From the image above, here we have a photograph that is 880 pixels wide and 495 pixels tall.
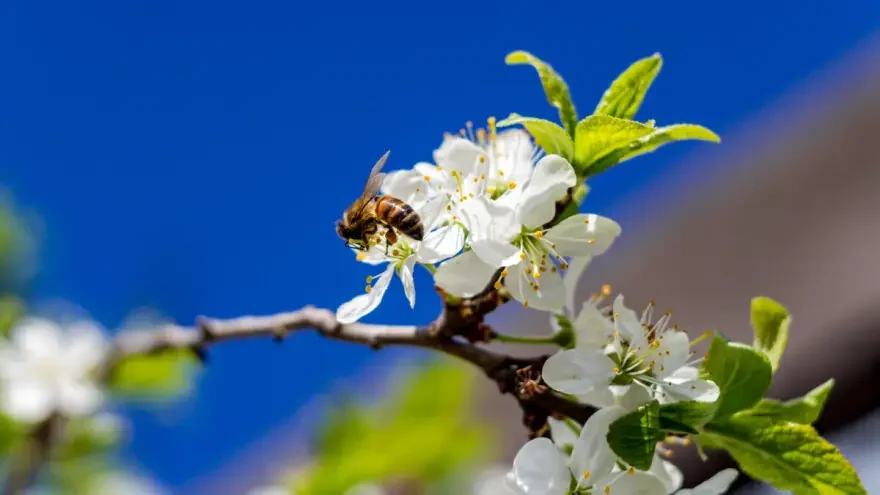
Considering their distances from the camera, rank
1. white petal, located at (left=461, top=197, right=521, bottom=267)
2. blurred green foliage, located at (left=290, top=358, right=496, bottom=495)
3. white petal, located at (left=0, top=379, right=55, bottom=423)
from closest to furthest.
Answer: white petal, located at (left=461, top=197, right=521, bottom=267)
blurred green foliage, located at (left=290, top=358, right=496, bottom=495)
white petal, located at (left=0, top=379, right=55, bottom=423)

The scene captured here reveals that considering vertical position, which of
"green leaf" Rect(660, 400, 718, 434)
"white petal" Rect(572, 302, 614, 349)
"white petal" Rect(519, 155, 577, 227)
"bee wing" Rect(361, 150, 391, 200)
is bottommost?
"green leaf" Rect(660, 400, 718, 434)

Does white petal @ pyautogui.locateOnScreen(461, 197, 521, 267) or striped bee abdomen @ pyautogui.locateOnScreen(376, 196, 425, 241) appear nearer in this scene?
white petal @ pyautogui.locateOnScreen(461, 197, 521, 267)

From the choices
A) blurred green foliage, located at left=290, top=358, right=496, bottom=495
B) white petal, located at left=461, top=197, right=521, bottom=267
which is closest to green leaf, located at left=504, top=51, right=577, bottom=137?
white petal, located at left=461, top=197, right=521, bottom=267

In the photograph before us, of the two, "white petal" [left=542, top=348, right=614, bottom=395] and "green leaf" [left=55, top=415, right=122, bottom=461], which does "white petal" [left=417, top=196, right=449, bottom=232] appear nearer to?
"white petal" [left=542, top=348, right=614, bottom=395]

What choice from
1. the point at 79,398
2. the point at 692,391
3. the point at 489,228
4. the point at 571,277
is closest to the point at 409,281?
the point at 489,228

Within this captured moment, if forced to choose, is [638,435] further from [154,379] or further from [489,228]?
[154,379]

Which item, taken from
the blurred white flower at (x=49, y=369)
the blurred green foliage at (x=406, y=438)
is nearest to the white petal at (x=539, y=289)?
the blurred green foliage at (x=406, y=438)

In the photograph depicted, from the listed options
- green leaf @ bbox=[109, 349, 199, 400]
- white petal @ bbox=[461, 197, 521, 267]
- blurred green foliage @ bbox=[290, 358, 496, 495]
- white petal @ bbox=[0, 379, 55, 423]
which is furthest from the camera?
green leaf @ bbox=[109, 349, 199, 400]
